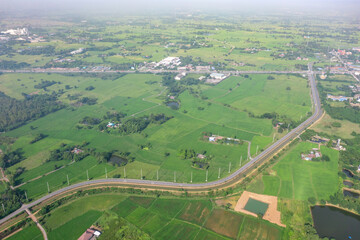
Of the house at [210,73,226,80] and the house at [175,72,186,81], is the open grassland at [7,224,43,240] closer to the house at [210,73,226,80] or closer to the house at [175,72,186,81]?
the house at [175,72,186,81]

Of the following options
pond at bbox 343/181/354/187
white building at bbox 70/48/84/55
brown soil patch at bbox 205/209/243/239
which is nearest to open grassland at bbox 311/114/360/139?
pond at bbox 343/181/354/187

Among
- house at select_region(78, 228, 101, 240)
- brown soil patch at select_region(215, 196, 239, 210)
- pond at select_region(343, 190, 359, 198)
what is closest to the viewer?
house at select_region(78, 228, 101, 240)

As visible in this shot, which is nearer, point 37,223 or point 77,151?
point 37,223

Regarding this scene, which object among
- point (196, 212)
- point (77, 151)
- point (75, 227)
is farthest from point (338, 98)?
point (75, 227)

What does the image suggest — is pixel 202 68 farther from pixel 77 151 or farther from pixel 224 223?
pixel 224 223

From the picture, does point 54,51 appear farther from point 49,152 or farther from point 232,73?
point 49,152

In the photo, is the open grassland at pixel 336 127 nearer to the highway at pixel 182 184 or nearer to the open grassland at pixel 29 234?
the highway at pixel 182 184
